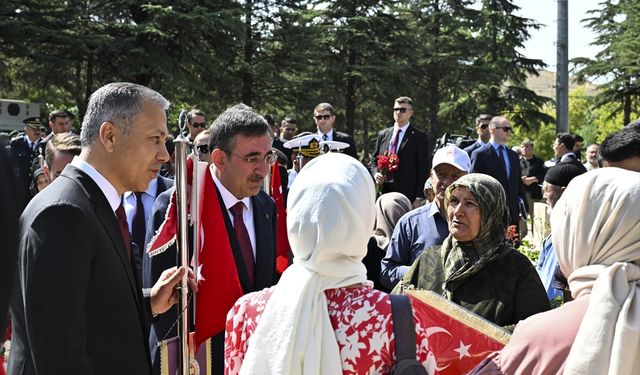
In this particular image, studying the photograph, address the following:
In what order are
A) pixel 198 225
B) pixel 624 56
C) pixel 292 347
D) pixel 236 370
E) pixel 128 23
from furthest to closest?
1. pixel 624 56
2. pixel 128 23
3. pixel 198 225
4. pixel 236 370
5. pixel 292 347

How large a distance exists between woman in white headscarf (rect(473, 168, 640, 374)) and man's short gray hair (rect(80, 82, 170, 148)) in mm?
1566

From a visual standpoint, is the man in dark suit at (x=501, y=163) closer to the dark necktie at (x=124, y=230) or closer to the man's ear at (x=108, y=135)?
the dark necktie at (x=124, y=230)

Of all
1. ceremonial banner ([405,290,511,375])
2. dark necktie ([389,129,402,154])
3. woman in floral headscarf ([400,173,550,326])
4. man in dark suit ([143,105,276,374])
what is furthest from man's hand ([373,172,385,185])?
ceremonial banner ([405,290,511,375])

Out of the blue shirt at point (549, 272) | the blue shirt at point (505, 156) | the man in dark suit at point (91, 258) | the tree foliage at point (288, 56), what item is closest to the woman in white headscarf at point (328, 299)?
the man in dark suit at point (91, 258)

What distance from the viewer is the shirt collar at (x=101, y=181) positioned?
8.96 ft

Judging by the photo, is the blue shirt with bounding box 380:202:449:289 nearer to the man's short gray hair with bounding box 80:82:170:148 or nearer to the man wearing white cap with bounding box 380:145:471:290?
the man wearing white cap with bounding box 380:145:471:290

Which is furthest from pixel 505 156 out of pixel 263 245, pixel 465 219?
pixel 263 245

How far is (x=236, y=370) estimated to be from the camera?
9.05ft

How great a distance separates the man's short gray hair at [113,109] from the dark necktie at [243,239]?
1.22 metres

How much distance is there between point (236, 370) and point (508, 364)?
948 millimetres

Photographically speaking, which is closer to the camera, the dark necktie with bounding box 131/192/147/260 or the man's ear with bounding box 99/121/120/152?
the man's ear with bounding box 99/121/120/152

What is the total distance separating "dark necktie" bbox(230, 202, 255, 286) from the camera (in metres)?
3.96

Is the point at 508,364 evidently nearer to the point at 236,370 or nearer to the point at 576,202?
the point at 576,202

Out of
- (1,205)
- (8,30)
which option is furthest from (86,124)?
(8,30)
